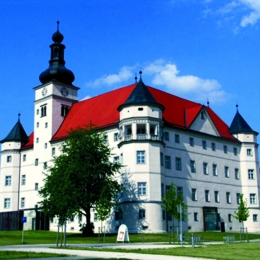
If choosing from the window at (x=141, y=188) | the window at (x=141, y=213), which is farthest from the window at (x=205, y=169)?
the window at (x=141, y=213)

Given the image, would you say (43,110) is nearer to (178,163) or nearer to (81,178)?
(178,163)

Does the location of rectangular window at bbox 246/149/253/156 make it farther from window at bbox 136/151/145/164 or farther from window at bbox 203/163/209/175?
window at bbox 136/151/145/164

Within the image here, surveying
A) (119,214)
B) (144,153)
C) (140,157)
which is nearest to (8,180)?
(119,214)

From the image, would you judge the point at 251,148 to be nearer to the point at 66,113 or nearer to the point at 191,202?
the point at 191,202

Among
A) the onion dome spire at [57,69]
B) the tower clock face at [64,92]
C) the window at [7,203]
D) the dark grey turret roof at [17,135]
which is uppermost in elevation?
the onion dome spire at [57,69]

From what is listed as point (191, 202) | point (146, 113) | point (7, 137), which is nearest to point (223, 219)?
point (191, 202)

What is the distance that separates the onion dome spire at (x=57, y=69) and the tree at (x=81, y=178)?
19.4 meters

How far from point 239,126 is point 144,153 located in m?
20.8

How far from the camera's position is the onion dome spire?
67.1 meters

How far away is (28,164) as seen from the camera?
68.5 meters

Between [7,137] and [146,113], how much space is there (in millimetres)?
29151

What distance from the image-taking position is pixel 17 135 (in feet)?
234

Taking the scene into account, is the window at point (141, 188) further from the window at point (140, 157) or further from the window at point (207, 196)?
the window at point (207, 196)

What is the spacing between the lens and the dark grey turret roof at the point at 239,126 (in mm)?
65688
